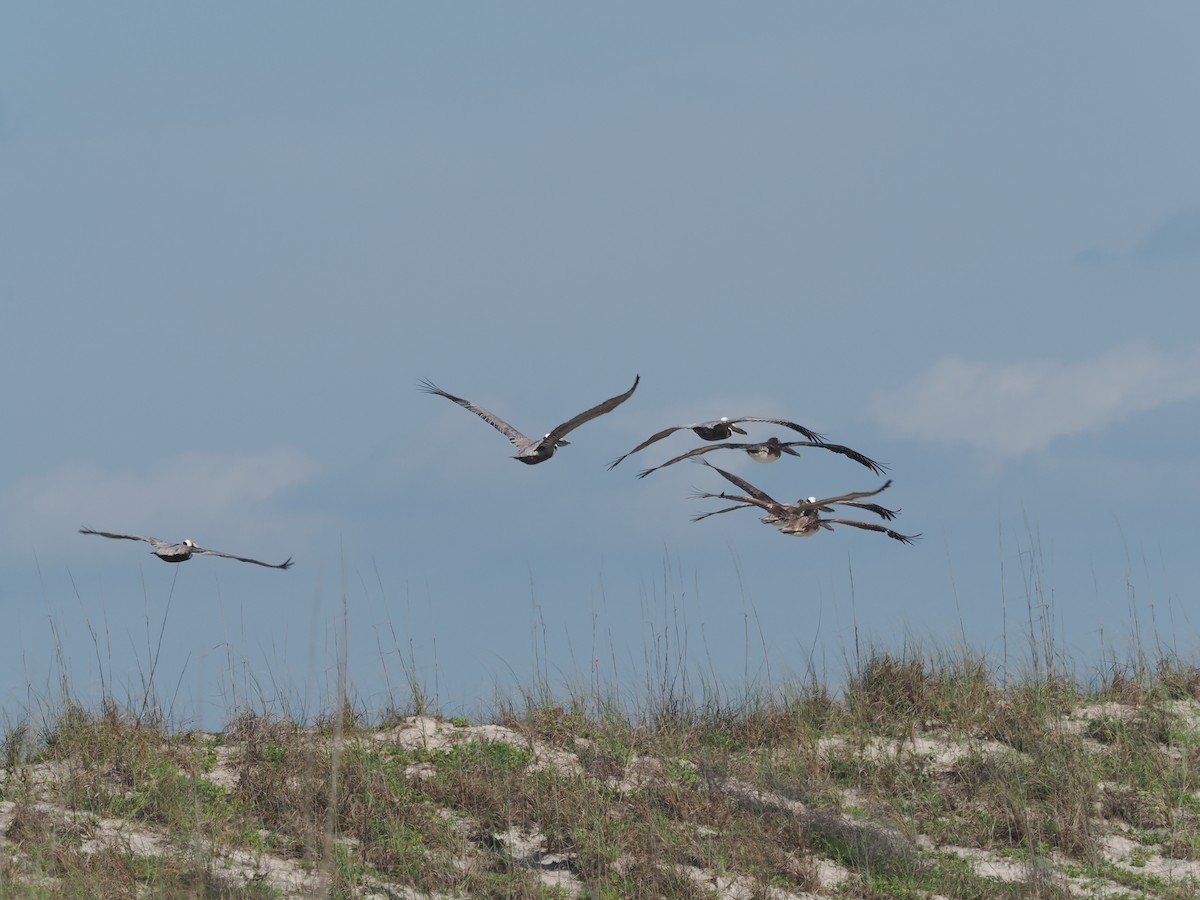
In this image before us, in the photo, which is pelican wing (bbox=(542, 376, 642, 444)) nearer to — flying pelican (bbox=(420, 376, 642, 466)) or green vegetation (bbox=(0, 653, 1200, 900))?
flying pelican (bbox=(420, 376, 642, 466))

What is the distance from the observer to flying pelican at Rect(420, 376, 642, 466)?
784 cm

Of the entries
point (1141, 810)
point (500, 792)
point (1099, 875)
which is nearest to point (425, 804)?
point (500, 792)

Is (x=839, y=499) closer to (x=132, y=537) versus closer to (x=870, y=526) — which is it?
(x=870, y=526)

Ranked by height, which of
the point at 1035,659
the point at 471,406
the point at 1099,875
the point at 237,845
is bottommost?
the point at 1099,875

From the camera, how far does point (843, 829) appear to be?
9.84m

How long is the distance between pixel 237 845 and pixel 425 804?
134cm

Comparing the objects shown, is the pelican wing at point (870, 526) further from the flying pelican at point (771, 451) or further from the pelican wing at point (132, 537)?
the pelican wing at point (132, 537)

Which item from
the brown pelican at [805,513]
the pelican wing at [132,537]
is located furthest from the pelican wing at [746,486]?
the pelican wing at [132,537]

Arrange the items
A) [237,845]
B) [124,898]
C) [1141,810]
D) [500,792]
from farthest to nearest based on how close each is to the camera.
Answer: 1. [1141,810]
2. [500,792]
3. [237,845]
4. [124,898]

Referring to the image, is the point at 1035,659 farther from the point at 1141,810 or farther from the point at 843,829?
the point at 843,829

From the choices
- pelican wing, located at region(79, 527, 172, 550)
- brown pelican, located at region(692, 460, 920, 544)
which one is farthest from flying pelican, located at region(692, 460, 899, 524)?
pelican wing, located at region(79, 527, 172, 550)

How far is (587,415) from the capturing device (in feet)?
26.3

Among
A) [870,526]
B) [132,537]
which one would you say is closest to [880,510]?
[870,526]

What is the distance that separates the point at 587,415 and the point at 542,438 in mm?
825
